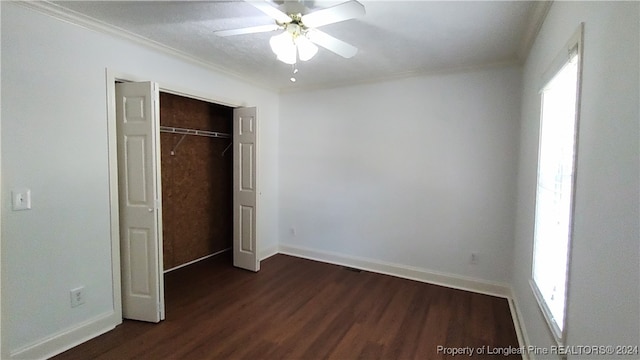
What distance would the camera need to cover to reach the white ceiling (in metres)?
2.02

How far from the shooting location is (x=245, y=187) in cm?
377

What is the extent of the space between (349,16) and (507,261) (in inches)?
115

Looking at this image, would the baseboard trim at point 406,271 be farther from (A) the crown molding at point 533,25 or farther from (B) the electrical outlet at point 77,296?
(B) the electrical outlet at point 77,296

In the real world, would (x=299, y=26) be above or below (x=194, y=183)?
above

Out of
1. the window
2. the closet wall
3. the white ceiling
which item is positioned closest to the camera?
the window

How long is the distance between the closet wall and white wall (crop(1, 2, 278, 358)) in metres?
1.28

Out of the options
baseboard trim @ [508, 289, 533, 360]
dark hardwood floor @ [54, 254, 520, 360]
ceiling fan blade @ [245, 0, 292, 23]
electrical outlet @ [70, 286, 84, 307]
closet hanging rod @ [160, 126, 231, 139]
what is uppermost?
ceiling fan blade @ [245, 0, 292, 23]

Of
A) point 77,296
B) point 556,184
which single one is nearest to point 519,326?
point 556,184

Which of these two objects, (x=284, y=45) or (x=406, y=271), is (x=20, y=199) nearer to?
(x=284, y=45)

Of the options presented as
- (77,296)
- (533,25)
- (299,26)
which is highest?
(533,25)

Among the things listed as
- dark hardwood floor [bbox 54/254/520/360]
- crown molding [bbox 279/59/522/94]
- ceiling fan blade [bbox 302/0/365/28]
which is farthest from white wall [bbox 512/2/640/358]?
crown molding [bbox 279/59/522/94]

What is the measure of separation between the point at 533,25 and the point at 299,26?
5.59 feet

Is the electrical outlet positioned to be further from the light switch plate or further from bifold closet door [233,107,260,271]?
bifold closet door [233,107,260,271]

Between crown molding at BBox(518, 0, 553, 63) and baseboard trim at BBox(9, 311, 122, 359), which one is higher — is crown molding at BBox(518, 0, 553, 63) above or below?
above
